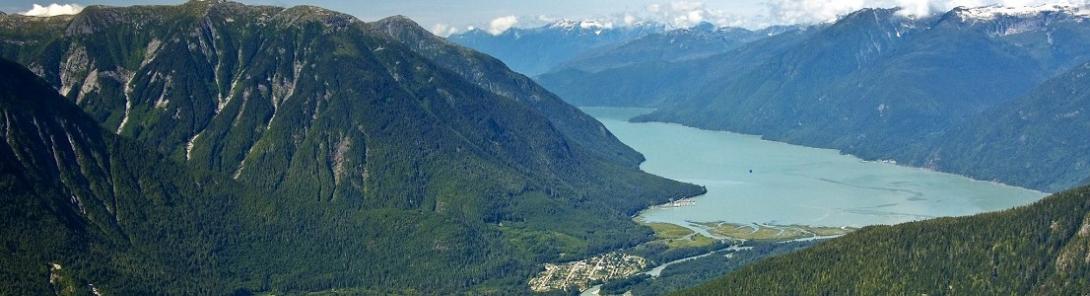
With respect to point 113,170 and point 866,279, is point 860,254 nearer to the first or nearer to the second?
point 866,279

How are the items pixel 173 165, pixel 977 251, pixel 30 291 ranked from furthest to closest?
pixel 173 165 → pixel 30 291 → pixel 977 251

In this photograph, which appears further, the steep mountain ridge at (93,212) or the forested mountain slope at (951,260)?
the steep mountain ridge at (93,212)

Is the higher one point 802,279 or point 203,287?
point 802,279

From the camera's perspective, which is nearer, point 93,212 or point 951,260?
point 951,260

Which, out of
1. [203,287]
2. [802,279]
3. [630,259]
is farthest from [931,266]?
[203,287]

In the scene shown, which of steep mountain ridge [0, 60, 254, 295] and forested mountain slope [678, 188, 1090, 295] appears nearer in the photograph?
forested mountain slope [678, 188, 1090, 295]

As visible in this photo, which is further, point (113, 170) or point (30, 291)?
point (113, 170)

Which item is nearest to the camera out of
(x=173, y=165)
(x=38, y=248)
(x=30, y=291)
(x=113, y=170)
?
(x=30, y=291)

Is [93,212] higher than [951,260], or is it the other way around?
[951,260]
